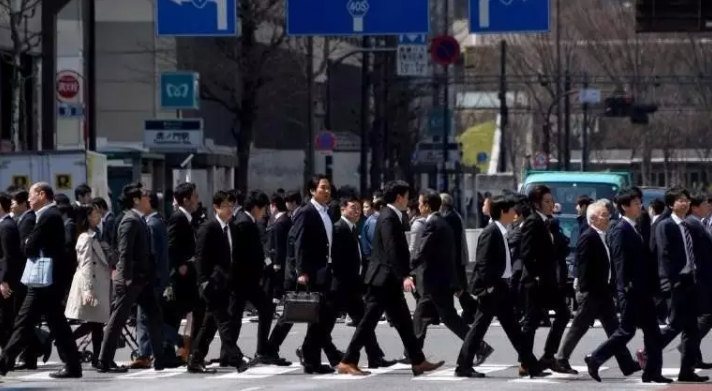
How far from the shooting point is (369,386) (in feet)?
52.2

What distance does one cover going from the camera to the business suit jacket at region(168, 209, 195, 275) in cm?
1791

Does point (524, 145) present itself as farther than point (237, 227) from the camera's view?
Yes

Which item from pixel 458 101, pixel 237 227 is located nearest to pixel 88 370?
pixel 237 227

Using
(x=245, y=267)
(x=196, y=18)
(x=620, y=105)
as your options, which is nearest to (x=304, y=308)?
(x=245, y=267)

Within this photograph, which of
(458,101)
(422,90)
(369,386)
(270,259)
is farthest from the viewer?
(458,101)

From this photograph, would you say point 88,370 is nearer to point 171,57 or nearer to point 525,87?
point 171,57

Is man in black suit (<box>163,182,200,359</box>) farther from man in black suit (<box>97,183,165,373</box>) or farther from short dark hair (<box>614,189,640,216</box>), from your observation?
short dark hair (<box>614,189,640,216</box>)

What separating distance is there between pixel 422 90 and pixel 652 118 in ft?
35.8

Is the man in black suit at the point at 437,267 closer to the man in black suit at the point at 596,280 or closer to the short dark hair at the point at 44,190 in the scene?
the man in black suit at the point at 596,280

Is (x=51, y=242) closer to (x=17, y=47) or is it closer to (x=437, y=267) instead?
(x=437, y=267)

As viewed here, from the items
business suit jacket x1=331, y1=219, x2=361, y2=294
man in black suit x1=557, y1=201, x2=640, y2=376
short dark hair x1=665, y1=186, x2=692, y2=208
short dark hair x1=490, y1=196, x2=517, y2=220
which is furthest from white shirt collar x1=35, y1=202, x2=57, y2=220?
short dark hair x1=665, y1=186, x2=692, y2=208

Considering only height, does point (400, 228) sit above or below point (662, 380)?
above

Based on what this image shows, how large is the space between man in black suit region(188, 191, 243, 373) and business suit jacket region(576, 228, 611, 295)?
3333 millimetres

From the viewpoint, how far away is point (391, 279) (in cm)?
1661
